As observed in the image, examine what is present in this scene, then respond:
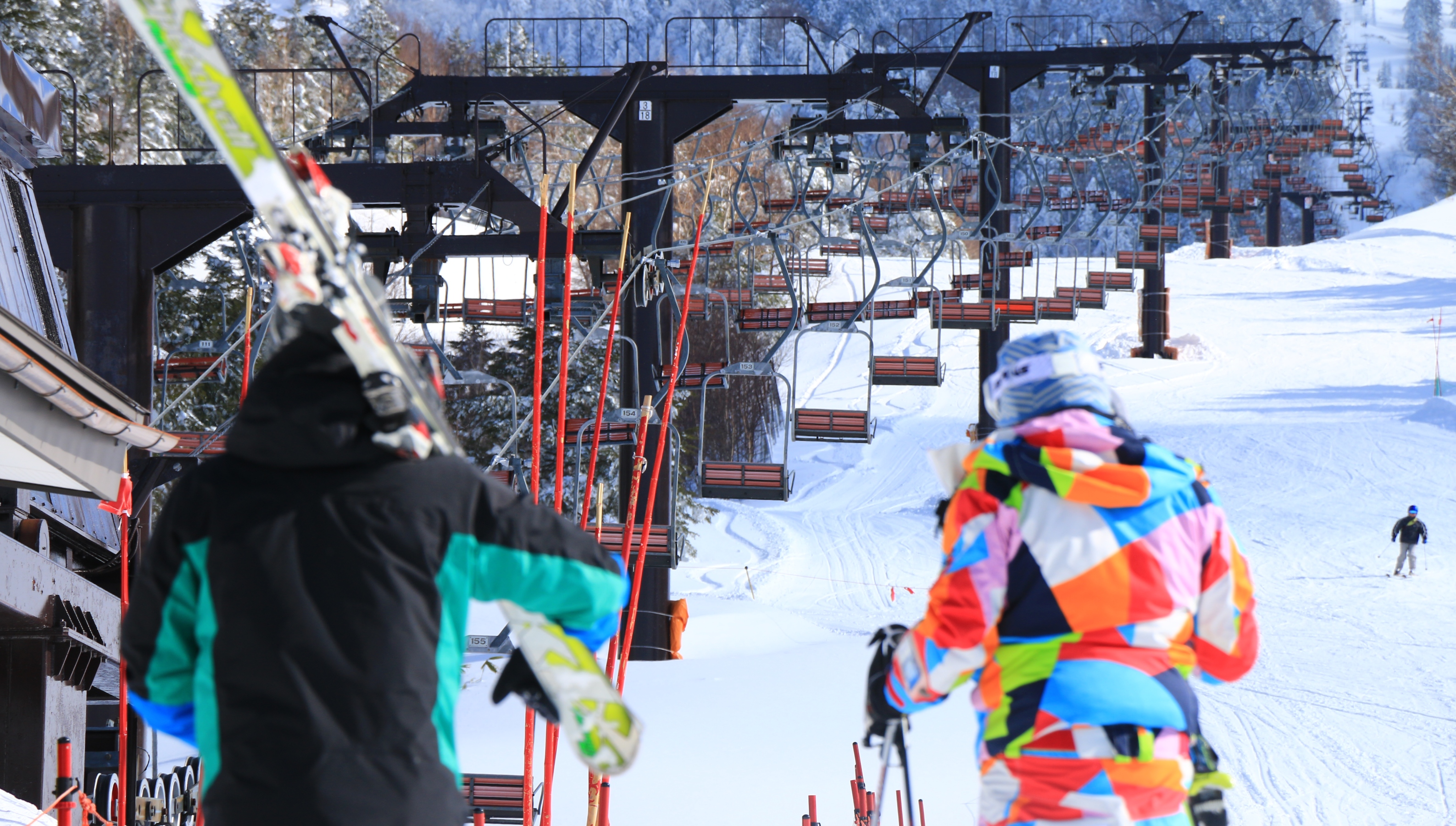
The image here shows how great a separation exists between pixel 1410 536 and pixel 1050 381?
15489 mm

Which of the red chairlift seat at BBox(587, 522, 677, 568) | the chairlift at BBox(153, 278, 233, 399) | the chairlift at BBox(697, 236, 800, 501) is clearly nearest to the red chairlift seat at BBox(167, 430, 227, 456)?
the chairlift at BBox(153, 278, 233, 399)

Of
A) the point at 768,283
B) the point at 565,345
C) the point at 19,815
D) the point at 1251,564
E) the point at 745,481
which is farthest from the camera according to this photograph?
the point at 768,283

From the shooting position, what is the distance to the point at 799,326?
12953mm

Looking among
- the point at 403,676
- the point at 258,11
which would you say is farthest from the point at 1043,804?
the point at 258,11

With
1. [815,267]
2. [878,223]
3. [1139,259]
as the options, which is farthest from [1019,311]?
[878,223]

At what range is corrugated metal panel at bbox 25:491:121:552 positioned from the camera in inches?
325

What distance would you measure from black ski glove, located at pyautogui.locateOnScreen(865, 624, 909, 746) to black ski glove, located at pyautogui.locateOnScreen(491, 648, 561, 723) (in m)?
0.70

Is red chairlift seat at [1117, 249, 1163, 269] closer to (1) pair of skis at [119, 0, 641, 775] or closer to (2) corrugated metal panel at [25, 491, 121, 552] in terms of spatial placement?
(2) corrugated metal panel at [25, 491, 121, 552]

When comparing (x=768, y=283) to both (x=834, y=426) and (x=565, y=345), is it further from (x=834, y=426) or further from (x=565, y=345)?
(x=565, y=345)

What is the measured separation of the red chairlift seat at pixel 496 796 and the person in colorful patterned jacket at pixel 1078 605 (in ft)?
19.6

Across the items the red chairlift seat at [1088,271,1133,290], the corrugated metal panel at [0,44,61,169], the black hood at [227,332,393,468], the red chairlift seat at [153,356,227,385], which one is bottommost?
the black hood at [227,332,393,468]

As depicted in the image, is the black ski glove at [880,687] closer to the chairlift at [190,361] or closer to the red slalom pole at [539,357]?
the red slalom pole at [539,357]

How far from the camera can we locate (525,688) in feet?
6.53

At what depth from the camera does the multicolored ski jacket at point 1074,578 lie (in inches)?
86.4
